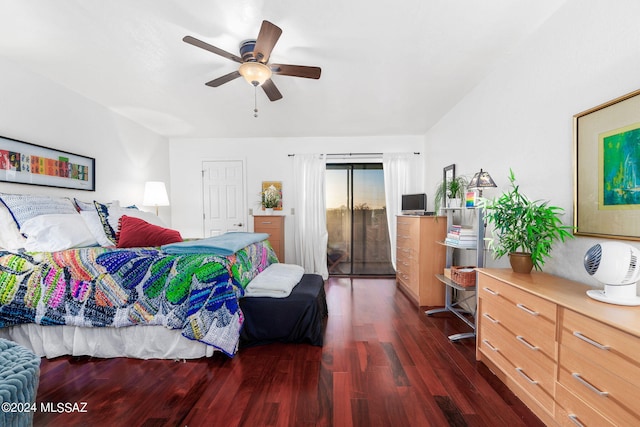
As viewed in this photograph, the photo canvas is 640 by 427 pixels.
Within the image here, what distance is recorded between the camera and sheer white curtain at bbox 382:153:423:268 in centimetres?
461

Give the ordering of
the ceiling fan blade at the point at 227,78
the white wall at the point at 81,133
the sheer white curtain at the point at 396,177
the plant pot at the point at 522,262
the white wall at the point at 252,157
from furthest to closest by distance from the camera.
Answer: the white wall at the point at 252,157 → the sheer white curtain at the point at 396,177 → the white wall at the point at 81,133 → the ceiling fan blade at the point at 227,78 → the plant pot at the point at 522,262

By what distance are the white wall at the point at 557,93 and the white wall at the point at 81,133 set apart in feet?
14.7

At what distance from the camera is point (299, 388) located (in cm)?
173

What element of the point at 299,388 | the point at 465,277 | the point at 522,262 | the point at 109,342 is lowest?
the point at 299,388

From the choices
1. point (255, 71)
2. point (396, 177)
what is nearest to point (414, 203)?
point (396, 177)

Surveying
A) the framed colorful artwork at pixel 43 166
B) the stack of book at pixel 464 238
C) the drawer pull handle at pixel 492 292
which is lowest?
the drawer pull handle at pixel 492 292

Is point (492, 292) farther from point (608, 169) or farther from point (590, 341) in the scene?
point (608, 169)

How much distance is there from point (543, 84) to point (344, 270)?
12.3ft

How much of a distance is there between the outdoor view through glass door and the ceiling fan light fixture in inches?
109

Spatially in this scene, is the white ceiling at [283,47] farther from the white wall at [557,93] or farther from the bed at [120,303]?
the bed at [120,303]

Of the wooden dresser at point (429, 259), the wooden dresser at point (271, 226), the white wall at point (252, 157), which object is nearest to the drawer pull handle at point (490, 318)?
the wooden dresser at point (429, 259)

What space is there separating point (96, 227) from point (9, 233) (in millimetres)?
578

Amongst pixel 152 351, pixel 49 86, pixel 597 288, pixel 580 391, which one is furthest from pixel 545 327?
pixel 49 86

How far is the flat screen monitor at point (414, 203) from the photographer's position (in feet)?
12.9
